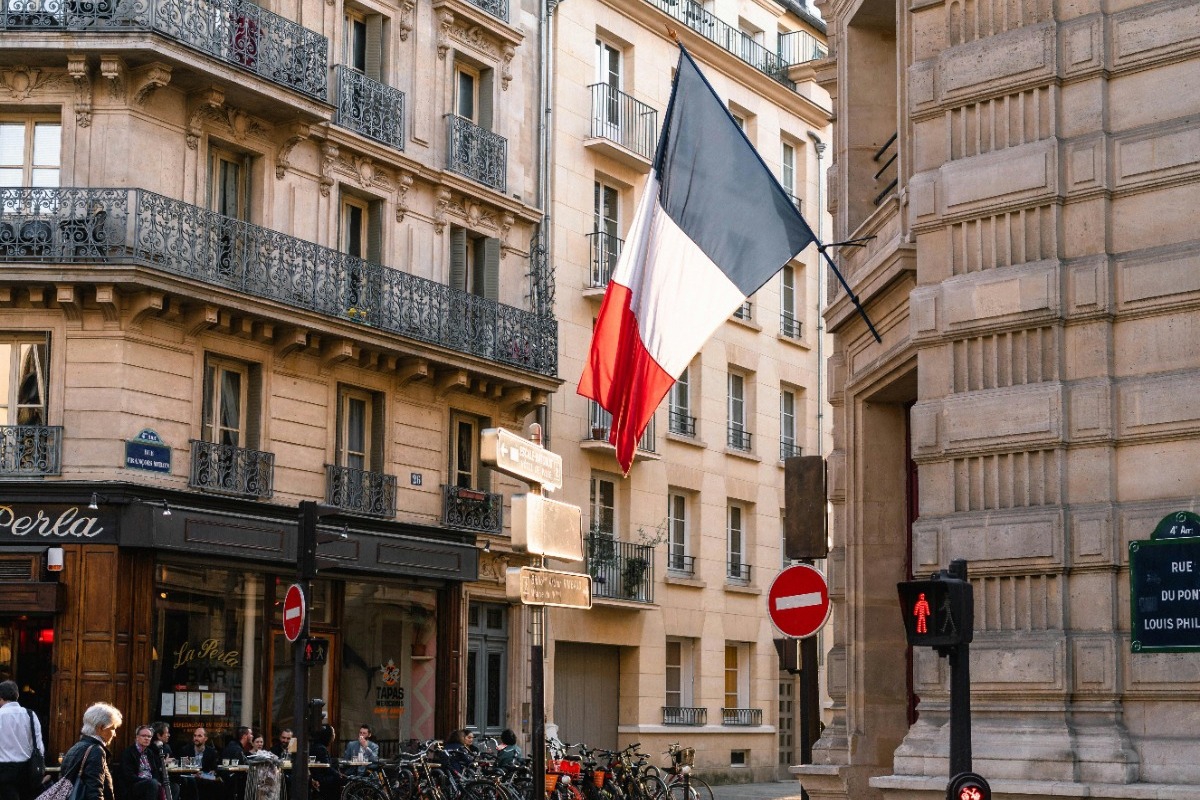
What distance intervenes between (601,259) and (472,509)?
6926 mm

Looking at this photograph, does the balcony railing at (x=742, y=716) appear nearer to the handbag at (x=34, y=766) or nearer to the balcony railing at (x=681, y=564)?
the balcony railing at (x=681, y=564)

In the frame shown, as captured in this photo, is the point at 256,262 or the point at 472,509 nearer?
the point at 256,262

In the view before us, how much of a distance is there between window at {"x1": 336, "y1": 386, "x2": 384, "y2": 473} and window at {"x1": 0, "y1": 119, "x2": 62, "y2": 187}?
607cm

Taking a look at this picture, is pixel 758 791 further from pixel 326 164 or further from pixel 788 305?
pixel 326 164

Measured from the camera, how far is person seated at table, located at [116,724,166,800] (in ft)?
54.5

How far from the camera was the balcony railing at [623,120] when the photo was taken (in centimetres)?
3634

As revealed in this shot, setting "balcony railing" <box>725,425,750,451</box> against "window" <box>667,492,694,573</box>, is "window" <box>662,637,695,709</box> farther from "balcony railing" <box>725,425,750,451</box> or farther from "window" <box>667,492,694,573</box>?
"balcony railing" <box>725,425,750,451</box>

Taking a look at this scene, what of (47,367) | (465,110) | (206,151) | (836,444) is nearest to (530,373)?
(465,110)

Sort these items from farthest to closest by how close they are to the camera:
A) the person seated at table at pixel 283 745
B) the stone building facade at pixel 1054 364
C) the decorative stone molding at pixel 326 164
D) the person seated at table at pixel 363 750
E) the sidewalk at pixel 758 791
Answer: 1. the sidewalk at pixel 758 791
2. the decorative stone molding at pixel 326 164
3. the person seated at table at pixel 363 750
4. the person seated at table at pixel 283 745
5. the stone building facade at pixel 1054 364

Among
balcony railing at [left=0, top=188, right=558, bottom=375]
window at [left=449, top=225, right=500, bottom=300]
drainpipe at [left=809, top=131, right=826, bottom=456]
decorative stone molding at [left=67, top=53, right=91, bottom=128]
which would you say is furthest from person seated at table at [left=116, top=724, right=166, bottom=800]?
drainpipe at [left=809, top=131, right=826, bottom=456]

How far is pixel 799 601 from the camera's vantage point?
510 inches

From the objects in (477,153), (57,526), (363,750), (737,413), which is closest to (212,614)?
(57,526)

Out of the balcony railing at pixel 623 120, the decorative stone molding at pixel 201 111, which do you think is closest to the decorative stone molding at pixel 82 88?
the decorative stone molding at pixel 201 111

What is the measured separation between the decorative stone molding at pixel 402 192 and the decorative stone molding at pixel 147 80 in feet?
18.8
